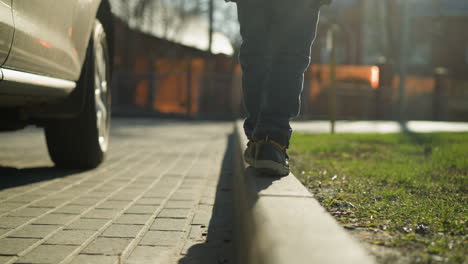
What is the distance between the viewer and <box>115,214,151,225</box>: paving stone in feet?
9.33

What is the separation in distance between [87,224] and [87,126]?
1.58 m

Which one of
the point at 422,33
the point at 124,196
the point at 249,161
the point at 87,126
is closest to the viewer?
the point at 249,161

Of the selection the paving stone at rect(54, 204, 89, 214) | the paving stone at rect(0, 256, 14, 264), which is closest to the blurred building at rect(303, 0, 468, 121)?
the paving stone at rect(54, 204, 89, 214)

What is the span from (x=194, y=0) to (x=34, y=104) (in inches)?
934

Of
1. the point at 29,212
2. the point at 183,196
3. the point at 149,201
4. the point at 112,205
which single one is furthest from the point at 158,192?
the point at 29,212

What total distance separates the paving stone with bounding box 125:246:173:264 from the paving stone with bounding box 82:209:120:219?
60 centimetres

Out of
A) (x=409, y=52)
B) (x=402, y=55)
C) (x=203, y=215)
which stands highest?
(x=409, y=52)

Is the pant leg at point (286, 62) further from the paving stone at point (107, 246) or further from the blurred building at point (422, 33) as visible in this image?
the blurred building at point (422, 33)

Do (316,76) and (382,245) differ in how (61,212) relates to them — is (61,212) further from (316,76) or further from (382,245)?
(316,76)

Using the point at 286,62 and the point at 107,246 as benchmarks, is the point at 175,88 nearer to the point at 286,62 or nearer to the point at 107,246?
the point at 286,62

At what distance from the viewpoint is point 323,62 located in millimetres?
30766

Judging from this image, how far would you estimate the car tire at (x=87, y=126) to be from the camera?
4.20 metres

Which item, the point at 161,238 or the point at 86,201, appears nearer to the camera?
the point at 161,238

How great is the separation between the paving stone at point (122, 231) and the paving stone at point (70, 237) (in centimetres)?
7
